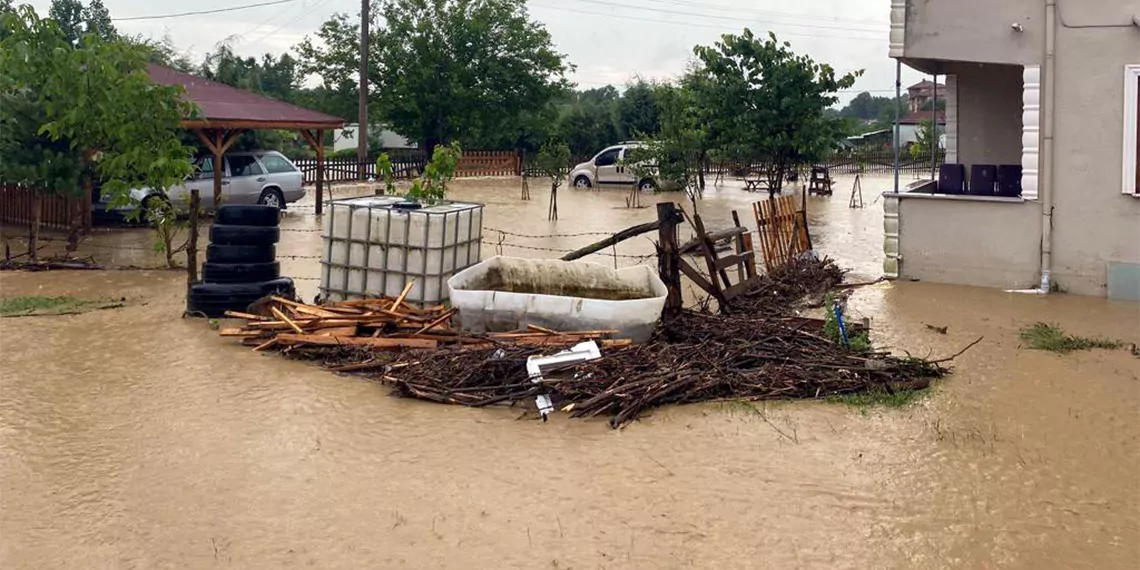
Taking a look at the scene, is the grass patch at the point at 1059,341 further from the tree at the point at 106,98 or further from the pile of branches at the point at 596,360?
the tree at the point at 106,98

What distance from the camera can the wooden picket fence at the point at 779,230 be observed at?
510 inches

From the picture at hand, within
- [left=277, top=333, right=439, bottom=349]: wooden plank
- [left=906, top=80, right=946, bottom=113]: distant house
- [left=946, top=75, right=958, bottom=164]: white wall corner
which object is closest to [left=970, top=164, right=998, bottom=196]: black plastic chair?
[left=946, top=75, right=958, bottom=164]: white wall corner

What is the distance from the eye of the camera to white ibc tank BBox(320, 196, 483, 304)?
10180mm

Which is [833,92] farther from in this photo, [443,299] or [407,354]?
[407,354]

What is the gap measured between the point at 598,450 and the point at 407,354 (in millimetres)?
2586

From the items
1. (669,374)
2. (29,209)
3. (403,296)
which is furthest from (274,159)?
(669,374)

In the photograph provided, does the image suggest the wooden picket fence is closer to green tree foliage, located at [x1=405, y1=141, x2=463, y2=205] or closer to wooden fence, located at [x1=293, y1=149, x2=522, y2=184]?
green tree foliage, located at [x1=405, y1=141, x2=463, y2=205]

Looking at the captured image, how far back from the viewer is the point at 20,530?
5.36 meters

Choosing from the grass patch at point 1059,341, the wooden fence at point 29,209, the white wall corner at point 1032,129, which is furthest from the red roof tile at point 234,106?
the grass patch at point 1059,341

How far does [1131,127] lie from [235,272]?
9916mm

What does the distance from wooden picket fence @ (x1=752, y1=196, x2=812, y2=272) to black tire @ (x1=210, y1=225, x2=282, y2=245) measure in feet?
19.2

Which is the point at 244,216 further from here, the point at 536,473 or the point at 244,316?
the point at 536,473

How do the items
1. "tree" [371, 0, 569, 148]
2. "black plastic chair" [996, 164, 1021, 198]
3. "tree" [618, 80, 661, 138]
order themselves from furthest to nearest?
"tree" [618, 80, 661, 138], "tree" [371, 0, 569, 148], "black plastic chair" [996, 164, 1021, 198]

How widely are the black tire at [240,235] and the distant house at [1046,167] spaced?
7.53 meters
